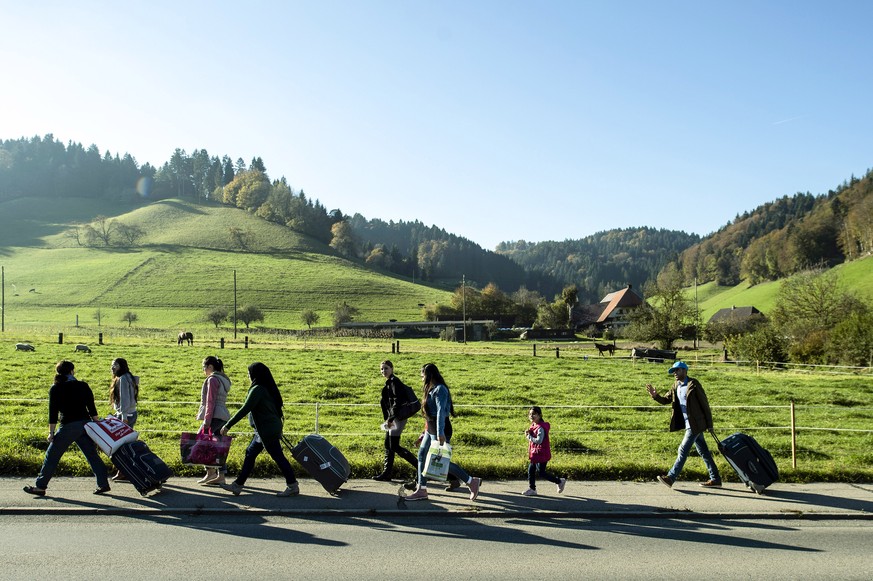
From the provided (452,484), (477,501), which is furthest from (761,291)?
(477,501)

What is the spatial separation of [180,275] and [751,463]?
126m

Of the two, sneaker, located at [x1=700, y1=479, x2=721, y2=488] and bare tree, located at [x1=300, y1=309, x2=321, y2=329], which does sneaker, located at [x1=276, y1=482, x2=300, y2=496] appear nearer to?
sneaker, located at [x1=700, y1=479, x2=721, y2=488]

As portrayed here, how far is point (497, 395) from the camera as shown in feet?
82.9

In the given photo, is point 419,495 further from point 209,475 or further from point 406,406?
point 209,475

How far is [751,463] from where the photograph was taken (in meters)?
10.6

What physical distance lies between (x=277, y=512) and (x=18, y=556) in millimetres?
3158

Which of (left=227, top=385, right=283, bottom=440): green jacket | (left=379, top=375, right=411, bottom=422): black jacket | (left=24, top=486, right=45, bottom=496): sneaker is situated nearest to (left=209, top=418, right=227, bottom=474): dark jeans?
(left=227, top=385, right=283, bottom=440): green jacket

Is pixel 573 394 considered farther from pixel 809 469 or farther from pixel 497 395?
pixel 809 469

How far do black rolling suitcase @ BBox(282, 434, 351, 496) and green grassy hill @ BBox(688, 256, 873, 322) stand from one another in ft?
268

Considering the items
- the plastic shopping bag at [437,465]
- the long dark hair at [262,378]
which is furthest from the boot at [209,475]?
the plastic shopping bag at [437,465]

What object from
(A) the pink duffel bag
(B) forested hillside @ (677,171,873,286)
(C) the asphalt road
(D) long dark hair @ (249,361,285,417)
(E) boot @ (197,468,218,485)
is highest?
(B) forested hillside @ (677,171,873,286)

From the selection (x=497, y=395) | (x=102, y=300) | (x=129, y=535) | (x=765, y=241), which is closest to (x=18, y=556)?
(x=129, y=535)

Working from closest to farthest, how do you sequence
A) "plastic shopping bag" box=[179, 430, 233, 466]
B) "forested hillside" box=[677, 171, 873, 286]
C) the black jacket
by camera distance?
"plastic shopping bag" box=[179, 430, 233, 466] < the black jacket < "forested hillside" box=[677, 171, 873, 286]

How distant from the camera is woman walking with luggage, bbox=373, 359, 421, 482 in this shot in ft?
36.1
